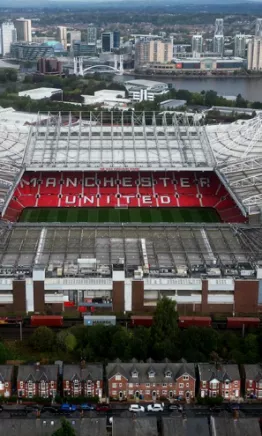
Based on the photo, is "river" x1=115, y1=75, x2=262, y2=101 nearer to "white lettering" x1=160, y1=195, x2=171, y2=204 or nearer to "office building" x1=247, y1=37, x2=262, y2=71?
"office building" x1=247, y1=37, x2=262, y2=71

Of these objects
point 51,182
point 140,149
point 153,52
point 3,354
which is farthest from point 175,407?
point 153,52

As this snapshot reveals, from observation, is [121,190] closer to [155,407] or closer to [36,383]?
[36,383]

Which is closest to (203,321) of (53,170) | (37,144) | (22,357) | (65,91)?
(22,357)

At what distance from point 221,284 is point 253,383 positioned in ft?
19.3

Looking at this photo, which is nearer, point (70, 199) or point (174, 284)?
point (174, 284)

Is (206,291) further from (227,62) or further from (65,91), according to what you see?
(227,62)

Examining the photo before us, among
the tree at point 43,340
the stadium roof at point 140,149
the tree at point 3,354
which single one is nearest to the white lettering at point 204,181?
the stadium roof at point 140,149

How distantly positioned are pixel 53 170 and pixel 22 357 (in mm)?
19680

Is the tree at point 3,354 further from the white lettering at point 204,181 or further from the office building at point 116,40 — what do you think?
the office building at point 116,40

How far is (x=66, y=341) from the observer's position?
74.0 ft

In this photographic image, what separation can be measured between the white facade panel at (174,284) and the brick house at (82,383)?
6044mm

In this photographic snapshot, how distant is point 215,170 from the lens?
132 feet

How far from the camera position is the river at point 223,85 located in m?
93.9

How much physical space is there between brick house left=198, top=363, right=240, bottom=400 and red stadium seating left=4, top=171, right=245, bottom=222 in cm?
1970
